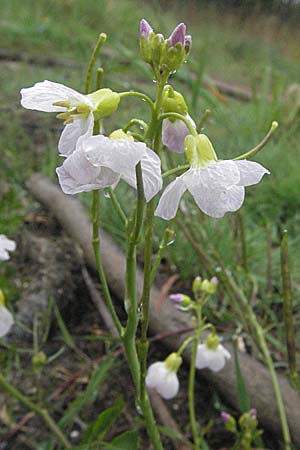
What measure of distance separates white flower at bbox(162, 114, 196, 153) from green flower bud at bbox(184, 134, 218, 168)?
51mm

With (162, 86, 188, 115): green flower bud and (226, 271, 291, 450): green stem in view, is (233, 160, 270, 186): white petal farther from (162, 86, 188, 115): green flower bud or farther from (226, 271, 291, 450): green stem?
(226, 271, 291, 450): green stem

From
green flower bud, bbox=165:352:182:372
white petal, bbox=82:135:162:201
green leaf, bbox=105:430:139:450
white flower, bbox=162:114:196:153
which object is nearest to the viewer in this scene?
white petal, bbox=82:135:162:201

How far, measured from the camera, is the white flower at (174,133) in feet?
1.96

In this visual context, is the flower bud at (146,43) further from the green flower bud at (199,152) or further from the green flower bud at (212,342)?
the green flower bud at (212,342)

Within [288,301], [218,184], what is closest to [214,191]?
[218,184]

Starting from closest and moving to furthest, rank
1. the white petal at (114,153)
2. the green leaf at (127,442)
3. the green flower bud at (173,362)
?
the white petal at (114,153), the green leaf at (127,442), the green flower bud at (173,362)

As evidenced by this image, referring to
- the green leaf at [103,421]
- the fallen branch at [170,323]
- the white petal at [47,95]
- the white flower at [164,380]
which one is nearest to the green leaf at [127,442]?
the green leaf at [103,421]

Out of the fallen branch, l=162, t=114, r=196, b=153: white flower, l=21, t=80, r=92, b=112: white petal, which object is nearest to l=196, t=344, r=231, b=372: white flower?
the fallen branch

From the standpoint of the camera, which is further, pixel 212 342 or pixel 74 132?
pixel 212 342

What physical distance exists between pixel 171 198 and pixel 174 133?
3.7 inches

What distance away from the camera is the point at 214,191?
1.67 feet

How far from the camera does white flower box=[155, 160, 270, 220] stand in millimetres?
510

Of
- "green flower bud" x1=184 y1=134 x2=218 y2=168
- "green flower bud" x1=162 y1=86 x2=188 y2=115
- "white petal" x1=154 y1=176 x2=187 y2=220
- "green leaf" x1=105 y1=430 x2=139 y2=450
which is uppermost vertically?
"green flower bud" x1=162 y1=86 x2=188 y2=115

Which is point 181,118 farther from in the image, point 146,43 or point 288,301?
point 288,301
